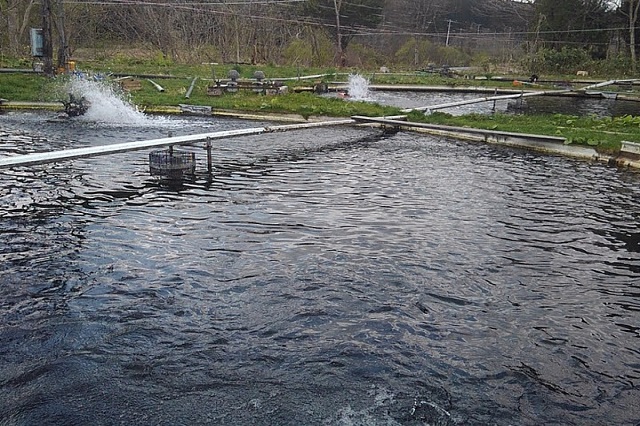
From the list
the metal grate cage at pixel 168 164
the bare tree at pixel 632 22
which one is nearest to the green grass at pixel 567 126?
the metal grate cage at pixel 168 164

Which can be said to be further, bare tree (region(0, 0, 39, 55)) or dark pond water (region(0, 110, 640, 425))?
bare tree (region(0, 0, 39, 55))

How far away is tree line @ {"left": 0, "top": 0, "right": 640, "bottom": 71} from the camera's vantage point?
133 feet

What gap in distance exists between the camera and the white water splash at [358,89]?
98.6ft

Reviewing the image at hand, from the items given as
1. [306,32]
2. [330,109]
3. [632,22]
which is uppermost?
[632,22]

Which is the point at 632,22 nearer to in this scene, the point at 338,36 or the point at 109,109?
the point at 338,36

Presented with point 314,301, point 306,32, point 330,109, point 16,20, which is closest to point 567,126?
point 330,109

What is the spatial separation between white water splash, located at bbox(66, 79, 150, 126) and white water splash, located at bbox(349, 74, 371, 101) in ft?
39.1

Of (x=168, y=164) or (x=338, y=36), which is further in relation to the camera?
(x=338, y=36)

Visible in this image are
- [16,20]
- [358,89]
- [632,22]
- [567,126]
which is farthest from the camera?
[632,22]

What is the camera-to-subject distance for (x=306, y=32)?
2009 inches

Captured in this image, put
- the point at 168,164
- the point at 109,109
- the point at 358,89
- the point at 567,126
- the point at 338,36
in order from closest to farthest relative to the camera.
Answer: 1. the point at 168,164
2. the point at 567,126
3. the point at 109,109
4. the point at 358,89
5. the point at 338,36

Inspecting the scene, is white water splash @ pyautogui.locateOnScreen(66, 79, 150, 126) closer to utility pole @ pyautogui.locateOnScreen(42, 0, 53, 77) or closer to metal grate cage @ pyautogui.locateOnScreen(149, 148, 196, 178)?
utility pole @ pyautogui.locateOnScreen(42, 0, 53, 77)

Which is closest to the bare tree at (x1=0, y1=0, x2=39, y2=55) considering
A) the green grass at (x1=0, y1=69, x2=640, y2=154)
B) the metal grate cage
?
the green grass at (x1=0, y1=69, x2=640, y2=154)

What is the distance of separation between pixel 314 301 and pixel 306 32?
47388mm
